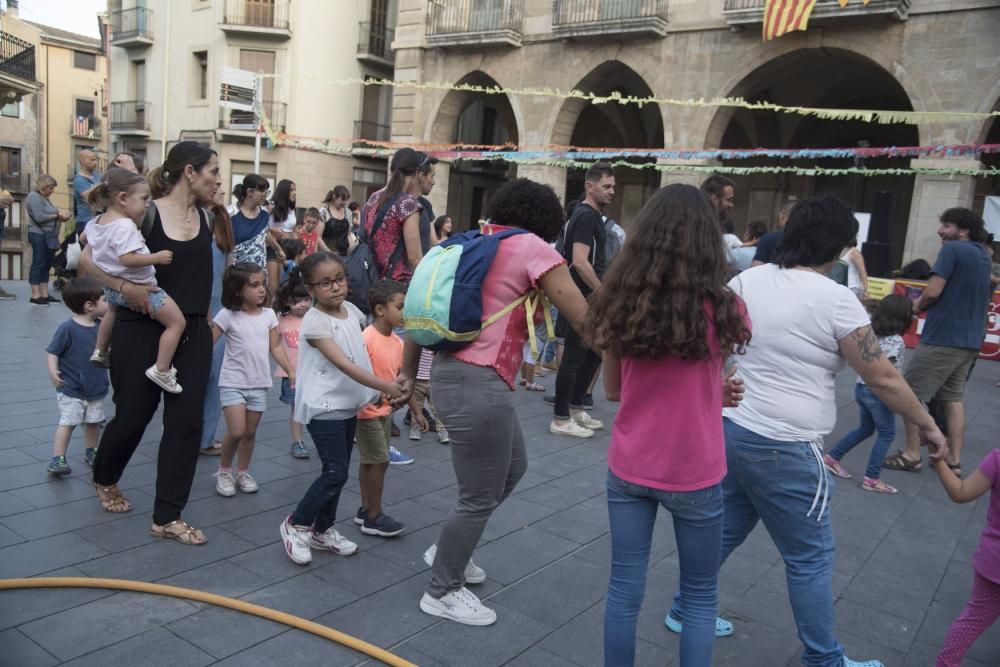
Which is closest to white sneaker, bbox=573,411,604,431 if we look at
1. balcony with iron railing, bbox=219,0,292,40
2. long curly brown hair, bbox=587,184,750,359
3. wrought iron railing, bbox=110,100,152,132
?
long curly brown hair, bbox=587,184,750,359

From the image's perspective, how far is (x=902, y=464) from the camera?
18.8 ft

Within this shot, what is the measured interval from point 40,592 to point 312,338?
1476mm

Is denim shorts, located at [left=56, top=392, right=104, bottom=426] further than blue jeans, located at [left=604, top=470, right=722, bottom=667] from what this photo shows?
Yes

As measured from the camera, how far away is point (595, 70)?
1852cm

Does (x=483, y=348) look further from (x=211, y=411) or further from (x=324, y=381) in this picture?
(x=211, y=411)

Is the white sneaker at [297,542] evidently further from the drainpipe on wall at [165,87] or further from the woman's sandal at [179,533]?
the drainpipe on wall at [165,87]

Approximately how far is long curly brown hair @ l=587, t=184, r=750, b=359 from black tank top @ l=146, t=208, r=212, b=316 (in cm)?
216

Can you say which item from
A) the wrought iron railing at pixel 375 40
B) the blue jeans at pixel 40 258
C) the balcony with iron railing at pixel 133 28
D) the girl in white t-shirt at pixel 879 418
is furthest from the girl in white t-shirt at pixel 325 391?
the balcony with iron railing at pixel 133 28

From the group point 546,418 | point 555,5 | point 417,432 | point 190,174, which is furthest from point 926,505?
point 555,5

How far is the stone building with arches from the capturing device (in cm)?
1422

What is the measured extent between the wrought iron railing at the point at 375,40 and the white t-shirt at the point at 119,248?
2667 centimetres

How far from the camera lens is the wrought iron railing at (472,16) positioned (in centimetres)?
1919

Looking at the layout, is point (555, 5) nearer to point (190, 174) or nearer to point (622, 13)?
point (622, 13)

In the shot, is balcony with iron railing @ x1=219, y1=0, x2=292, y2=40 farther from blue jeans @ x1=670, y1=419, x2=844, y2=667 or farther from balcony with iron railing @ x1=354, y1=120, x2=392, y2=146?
blue jeans @ x1=670, y1=419, x2=844, y2=667
